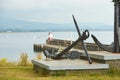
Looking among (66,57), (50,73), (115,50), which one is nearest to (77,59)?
(66,57)

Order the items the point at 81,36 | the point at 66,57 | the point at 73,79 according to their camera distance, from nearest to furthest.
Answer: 1. the point at 73,79
2. the point at 81,36
3. the point at 66,57

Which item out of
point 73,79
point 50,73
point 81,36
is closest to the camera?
point 73,79

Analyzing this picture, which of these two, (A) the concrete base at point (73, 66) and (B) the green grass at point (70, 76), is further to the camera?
(A) the concrete base at point (73, 66)

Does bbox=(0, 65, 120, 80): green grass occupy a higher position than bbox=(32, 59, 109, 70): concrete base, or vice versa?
bbox=(32, 59, 109, 70): concrete base

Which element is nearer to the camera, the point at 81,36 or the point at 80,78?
the point at 80,78

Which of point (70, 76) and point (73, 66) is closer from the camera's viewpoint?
point (70, 76)

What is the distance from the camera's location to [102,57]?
1855 centimetres

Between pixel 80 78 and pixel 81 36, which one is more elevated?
pixel 81 36

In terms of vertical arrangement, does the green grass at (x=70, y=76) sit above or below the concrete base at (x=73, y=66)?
below

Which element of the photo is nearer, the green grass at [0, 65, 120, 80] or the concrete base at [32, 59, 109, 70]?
the green grass at [0, 65, 120, 80]

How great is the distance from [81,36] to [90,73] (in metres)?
1.71

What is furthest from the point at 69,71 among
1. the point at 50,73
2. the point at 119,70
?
the point at 119,70

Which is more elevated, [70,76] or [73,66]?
[73,66]

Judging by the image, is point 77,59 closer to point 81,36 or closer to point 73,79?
point 81,36
